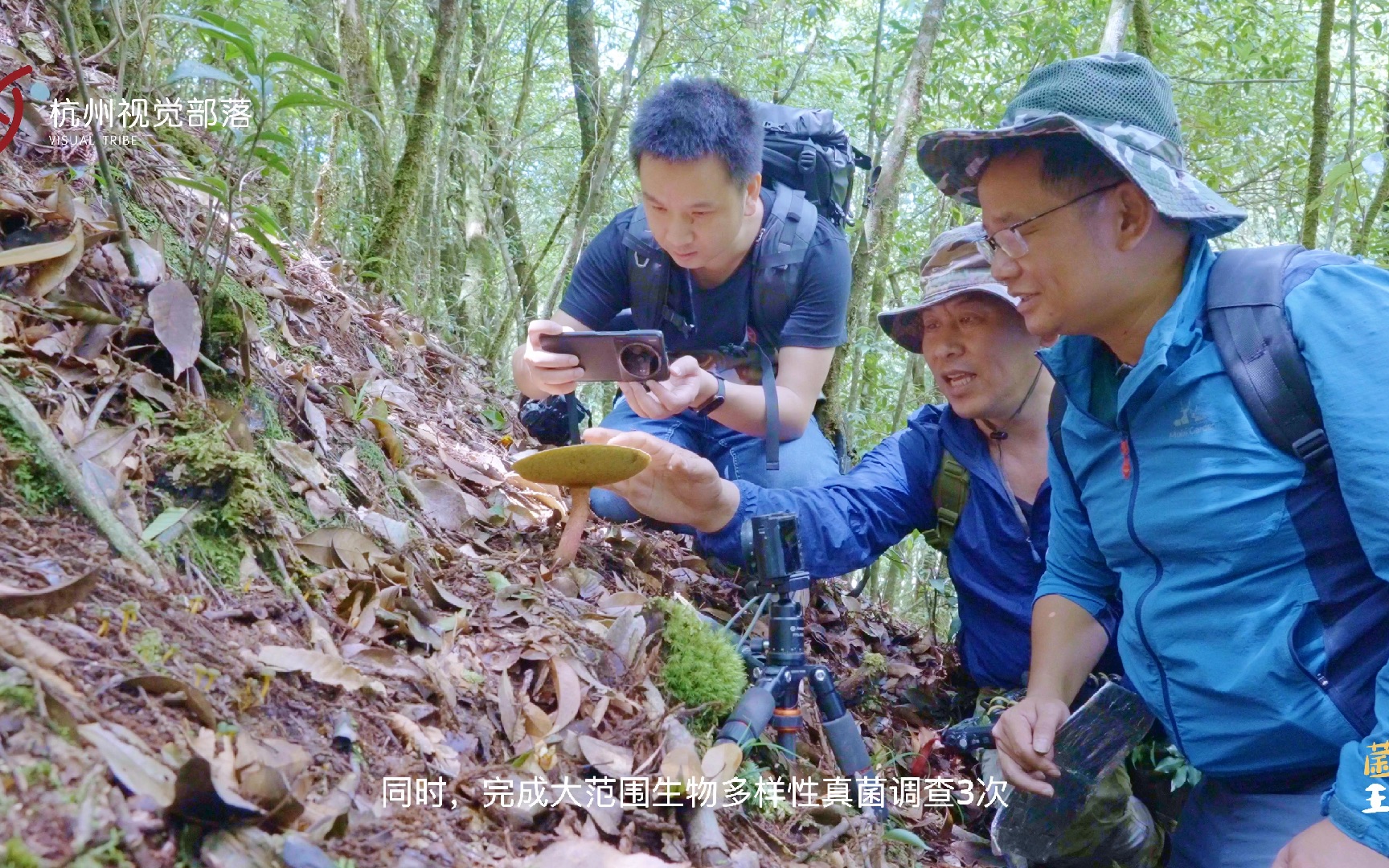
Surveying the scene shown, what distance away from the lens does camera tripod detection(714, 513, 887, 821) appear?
229cm

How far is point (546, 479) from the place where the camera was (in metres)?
2.72

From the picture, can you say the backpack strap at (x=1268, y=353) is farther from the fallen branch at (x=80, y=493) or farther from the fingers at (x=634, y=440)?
the fallen branch at (x=80, y=493)

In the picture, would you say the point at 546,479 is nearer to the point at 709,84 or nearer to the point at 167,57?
the point at 709,84

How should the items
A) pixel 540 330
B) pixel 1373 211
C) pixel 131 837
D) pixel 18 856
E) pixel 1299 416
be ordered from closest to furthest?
1. pixel 18 856
2. pixel 131 837
3. pixel 1299 416
4. pixel 540 330
5. pixel 1373 211

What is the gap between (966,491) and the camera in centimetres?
345

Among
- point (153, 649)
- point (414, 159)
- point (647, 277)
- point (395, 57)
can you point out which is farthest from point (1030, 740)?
point (395, 57)

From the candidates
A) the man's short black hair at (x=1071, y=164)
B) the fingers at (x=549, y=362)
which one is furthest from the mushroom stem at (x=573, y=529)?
the man's short black hair at (x=1071, y=164)

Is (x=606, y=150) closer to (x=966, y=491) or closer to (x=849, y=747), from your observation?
(x=966, y=491)

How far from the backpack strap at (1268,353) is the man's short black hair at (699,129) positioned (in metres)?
1.92

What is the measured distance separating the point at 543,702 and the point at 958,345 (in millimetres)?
2030

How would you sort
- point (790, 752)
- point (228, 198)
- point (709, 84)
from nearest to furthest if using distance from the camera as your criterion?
point (228, 198) → point (790, 752) → point (709, 84)

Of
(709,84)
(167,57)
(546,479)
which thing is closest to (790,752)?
(546,479)

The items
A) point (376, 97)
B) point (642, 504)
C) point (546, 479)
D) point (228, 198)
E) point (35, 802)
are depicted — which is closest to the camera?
point (35, 802)

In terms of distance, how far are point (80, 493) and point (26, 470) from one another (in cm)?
10
